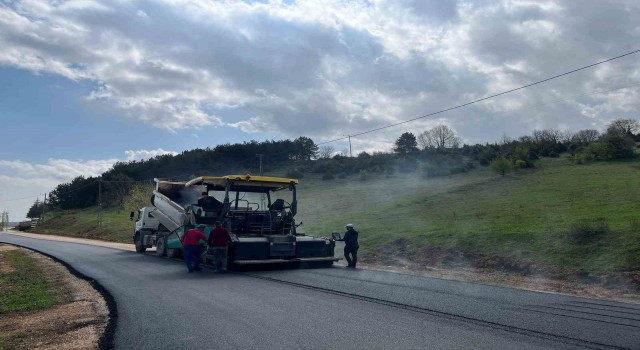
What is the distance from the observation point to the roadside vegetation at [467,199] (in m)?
15.3

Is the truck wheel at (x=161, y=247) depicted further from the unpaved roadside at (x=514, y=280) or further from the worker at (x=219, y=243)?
the unpaved roadside at (x=514, y=280)

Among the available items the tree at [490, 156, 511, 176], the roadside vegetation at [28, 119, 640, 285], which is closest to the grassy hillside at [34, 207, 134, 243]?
the roadside vegetation at [28, 119, 640, 285]

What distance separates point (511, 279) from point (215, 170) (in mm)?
53507

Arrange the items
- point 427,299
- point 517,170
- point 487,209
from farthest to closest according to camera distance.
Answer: point 517,170 → point 487,209 → point 427,299

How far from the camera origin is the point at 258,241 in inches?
583

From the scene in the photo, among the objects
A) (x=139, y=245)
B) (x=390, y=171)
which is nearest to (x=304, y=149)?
(x=390, y=171)

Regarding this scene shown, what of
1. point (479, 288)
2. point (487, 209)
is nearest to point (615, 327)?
point (479, 288)

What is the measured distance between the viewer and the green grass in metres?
10.5

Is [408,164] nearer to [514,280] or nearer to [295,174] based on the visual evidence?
[295,174]

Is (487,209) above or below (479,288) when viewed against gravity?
above

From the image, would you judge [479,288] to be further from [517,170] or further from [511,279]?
[517,170]

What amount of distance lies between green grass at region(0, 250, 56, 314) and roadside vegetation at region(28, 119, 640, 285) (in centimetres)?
1020

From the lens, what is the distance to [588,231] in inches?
598

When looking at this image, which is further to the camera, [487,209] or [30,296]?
[487,209]
